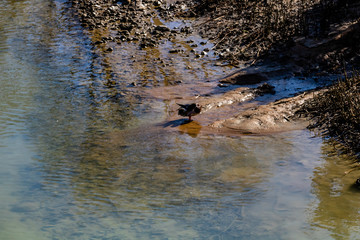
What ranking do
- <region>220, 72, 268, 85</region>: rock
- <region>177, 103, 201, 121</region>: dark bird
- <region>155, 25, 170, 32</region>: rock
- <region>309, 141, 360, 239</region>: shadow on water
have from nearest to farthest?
<region>309, 141, 360, 239</region>: shadow on water < <region>177, 103, 201, 121</region>: dark bird < <region>220, 72, 268, 85</region>: rock < <region>155, 25, 170, 32</region>: rock

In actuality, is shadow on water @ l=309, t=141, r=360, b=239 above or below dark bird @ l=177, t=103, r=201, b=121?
below

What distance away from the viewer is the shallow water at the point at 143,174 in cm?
421

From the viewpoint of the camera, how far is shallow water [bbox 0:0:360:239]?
166 inches

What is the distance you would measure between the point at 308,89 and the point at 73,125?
4.48 metres

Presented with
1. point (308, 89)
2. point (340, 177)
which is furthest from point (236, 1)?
point (340, 177)

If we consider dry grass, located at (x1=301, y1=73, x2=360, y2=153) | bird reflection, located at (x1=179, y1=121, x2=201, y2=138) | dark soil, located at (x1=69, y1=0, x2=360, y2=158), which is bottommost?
bird reflection, located at (x1=179, y1=121, x2=201, y2=138)

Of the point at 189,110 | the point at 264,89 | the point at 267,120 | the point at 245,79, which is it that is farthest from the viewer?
the point at 245,79

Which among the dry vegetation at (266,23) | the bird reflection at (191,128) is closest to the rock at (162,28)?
the dry vegetation at (266,23)

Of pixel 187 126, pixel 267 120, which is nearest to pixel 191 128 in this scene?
pixel 187 126

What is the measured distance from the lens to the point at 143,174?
5.35m

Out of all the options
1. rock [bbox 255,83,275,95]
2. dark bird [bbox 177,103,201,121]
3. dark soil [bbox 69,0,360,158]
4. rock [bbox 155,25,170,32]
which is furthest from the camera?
rock [bbox 155,25,170,32]

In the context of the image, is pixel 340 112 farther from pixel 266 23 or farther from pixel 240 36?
pixel 240 36

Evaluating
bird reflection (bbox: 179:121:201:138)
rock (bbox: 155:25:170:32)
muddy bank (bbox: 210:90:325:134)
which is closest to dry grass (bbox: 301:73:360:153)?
muddy bank (bbox: 210:90:325:134)

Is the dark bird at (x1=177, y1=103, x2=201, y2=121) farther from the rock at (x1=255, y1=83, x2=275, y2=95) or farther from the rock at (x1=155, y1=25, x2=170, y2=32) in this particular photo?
the rock at (x1=155, y1=25, x2=170, y2=32)
